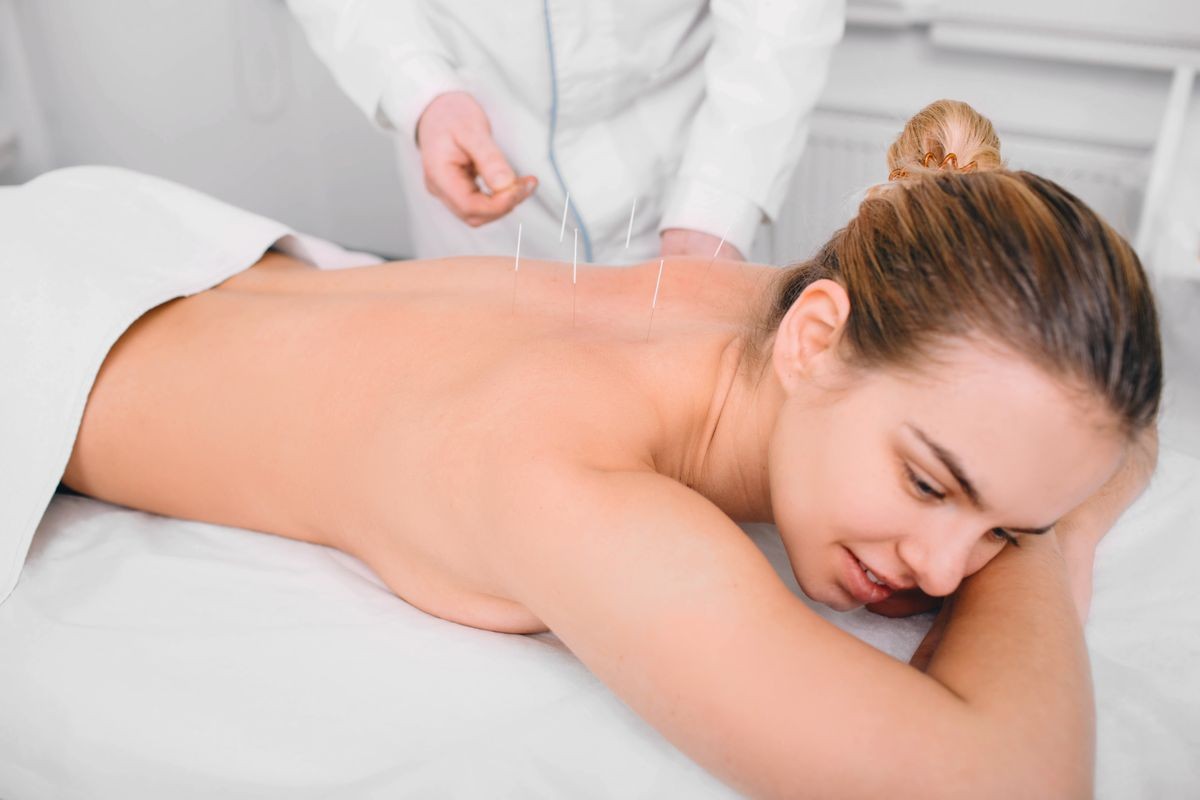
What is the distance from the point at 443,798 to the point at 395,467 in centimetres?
29

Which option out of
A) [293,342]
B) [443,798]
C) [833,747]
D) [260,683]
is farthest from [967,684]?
[293,342]

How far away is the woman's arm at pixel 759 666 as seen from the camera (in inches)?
29.6

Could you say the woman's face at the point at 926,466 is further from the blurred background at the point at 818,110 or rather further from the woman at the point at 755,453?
the blurred background at the point at 818,110

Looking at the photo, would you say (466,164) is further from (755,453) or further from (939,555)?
(939,555)

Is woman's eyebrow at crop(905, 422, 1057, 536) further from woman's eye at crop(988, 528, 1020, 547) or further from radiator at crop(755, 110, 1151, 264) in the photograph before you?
radiator at crop(755, 110, 1151, 264)

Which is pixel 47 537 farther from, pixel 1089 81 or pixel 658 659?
pixel 1089 81

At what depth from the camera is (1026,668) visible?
85cm

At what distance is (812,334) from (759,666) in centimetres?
31

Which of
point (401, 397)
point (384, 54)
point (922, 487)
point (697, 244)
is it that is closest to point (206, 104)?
point (384, 54)

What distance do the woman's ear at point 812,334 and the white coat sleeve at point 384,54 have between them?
0.75 m

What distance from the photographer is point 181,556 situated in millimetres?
1132

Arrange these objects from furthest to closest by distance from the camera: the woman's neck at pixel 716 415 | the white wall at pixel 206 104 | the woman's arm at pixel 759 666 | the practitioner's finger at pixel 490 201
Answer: the white wall at pixel 206 104 → the practitioner's finger at pixel 490 201 → the woman's neck at pixel 716 415 → the woman's arm at pixel 759 666

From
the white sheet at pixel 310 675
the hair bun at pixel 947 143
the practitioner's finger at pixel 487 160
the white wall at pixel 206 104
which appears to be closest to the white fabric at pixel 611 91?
the practitioner's finger at pixel 487 160

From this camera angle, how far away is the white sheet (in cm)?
88
